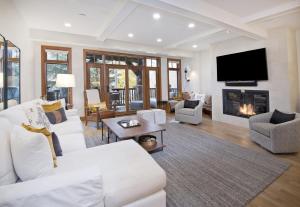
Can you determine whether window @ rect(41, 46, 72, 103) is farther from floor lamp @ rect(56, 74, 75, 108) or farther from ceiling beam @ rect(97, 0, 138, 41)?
ceiling beam @ rect(97, 0, 138, 41)

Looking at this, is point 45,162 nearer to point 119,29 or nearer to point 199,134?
point 199,134

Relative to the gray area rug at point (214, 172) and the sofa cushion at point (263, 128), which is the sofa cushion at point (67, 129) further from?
the sofa cushion at point (263, 128)

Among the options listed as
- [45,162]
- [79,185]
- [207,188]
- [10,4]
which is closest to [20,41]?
[10,4]

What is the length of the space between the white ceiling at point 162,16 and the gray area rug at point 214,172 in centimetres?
233

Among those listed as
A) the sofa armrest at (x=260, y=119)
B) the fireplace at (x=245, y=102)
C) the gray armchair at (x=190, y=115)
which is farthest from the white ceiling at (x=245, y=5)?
the gray armchair at (x=190, y=115)

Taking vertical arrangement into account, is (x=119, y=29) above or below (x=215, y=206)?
above

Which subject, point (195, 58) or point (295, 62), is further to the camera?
point (195, 58)

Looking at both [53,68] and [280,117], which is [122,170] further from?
[53,68]

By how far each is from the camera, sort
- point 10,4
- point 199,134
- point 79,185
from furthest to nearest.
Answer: point 199,134 → point 10,4 → point 79,185

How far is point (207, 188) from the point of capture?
1874 millimetres

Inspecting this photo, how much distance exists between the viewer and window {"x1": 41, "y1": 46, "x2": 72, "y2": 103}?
5.10m

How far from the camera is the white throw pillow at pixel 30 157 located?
117 centimetres

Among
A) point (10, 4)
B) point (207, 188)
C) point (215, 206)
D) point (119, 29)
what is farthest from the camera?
point (119, 29)

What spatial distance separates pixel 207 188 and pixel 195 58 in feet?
21.5
